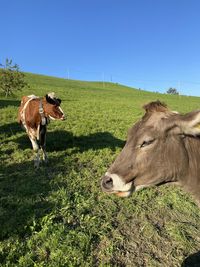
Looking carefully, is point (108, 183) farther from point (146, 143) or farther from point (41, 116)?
point (41, 116)

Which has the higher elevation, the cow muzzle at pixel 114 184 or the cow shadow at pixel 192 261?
the cow muzzle at pixel 114 184

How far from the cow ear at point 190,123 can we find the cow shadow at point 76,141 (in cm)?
840

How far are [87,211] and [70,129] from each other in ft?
29.7

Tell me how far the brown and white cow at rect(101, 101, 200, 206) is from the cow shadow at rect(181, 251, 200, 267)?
197cm

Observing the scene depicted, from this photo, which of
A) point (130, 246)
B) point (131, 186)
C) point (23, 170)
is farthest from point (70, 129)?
point (131, 186)

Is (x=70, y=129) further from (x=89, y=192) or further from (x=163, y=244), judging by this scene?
(x=163, y=244)

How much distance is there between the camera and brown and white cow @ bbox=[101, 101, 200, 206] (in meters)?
4.27

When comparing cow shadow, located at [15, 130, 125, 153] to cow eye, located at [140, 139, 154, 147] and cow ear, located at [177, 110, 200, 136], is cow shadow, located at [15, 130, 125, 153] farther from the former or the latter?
cow ear, located at [177, 110, 200, 136]

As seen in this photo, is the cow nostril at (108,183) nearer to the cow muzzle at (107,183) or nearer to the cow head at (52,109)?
the cow muzzle at (107,183)

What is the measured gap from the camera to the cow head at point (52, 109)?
10.7 meters

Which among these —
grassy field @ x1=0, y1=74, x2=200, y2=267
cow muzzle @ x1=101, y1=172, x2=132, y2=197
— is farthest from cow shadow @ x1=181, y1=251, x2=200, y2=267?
Answer: cow muzzle @ x1=101, y1=172, x2=132, y2=197

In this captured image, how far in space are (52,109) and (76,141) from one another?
3370mm

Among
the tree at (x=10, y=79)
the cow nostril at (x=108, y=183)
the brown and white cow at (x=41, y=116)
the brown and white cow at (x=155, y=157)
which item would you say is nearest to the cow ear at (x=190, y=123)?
the brown and white cow at (x=155, y=157)

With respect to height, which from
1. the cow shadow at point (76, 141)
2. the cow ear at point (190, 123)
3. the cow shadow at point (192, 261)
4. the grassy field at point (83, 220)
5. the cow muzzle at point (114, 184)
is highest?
the cow ear at point (190, 123)
